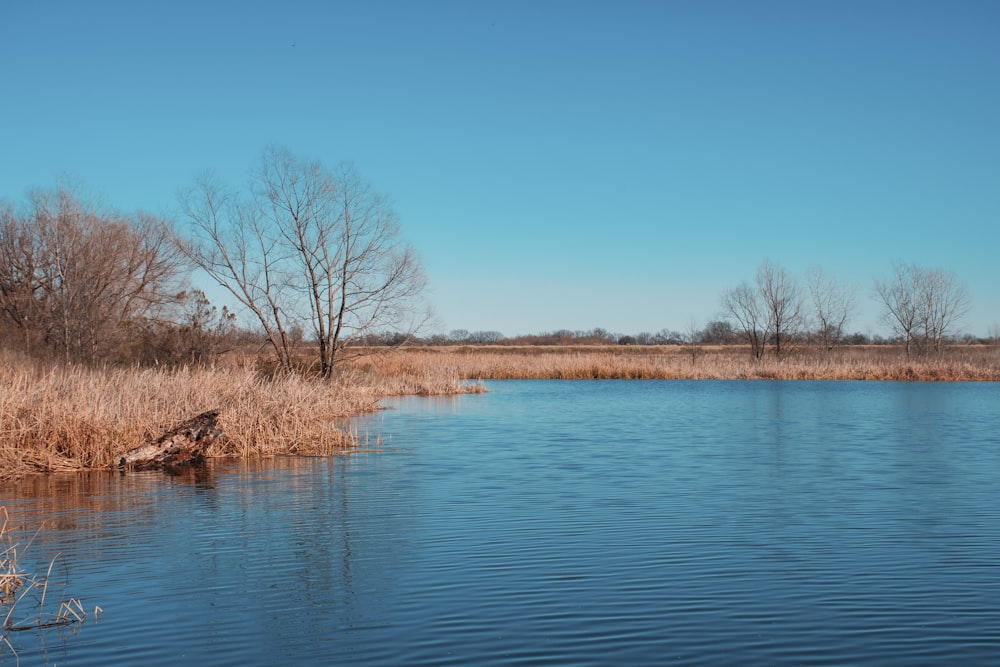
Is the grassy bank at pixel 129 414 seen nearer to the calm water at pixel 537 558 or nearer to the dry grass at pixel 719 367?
the calm water at pixel 537 558

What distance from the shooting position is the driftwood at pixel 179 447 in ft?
47.3

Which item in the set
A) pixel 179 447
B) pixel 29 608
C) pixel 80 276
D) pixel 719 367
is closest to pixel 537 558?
pixel 29 608

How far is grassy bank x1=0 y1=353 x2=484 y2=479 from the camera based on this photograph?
13594mm

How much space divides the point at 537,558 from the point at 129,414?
33.4 ft

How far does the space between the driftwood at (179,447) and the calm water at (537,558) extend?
0.70 meters

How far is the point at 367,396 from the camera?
89.4 feet

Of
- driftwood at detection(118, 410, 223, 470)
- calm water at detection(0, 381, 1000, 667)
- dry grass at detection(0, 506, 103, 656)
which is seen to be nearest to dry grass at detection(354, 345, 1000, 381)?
driftwood at detection(118, 410, 223, 470)

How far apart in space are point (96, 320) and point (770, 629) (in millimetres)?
26557

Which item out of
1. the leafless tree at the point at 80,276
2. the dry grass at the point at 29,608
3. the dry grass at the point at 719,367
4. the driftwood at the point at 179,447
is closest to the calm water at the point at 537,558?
the dry grass at the point at 29,608

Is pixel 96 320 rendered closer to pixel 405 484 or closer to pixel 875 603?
pixel 405 484

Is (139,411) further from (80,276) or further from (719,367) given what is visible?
(719,367)

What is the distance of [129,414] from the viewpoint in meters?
15.0

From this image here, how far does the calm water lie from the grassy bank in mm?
876

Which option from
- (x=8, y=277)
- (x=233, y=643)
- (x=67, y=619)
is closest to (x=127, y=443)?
(x=67, y=619)
